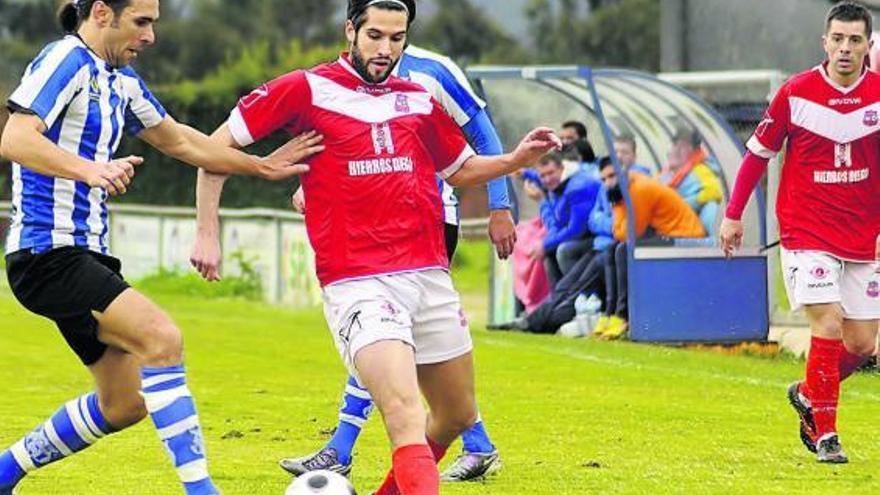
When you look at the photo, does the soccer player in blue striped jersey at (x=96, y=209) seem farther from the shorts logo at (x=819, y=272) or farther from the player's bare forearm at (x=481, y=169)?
the shorts logo at (x=819, y=272)

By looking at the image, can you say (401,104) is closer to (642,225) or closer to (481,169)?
(481,169)

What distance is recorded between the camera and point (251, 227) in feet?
87.0

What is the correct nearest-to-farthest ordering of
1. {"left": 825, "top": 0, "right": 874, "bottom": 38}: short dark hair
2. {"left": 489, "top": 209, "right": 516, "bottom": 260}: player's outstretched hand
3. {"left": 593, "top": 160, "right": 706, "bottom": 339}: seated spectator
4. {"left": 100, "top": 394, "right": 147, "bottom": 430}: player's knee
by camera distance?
{"left": 100, "top": 394, "right": 147, "bottom": 430}: player's knee → {"left": 489, "top": 209, "right": 516, "bottom": 260}: player's outstretched hand → {"left": 825, "top": 0, "right": 874, "bottom": 38}: short dark hair → {"left": 593, "top": 160, "right": 706, "bottom": 339}: seated spectator

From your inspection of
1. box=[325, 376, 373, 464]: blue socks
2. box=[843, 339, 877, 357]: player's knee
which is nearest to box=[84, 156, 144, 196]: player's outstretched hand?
box=[325, 376, 373, 464]: blue socks

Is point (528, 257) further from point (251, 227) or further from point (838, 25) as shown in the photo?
point (838, 25)

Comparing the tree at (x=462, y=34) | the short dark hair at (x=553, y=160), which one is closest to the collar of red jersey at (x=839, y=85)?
the short dark hair at (x=553, y=160)

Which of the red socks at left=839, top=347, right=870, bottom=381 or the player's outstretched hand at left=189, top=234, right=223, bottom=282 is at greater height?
the player's outstretched hand at left=189, top=234, right=223, bottom=282

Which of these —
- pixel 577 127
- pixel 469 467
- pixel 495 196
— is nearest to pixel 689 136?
pixel 577 127

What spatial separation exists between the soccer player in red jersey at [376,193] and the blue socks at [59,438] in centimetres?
97

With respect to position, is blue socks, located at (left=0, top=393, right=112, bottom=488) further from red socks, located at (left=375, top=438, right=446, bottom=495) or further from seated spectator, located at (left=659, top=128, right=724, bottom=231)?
seated spectator, located at (left=659, top=128, right=724, bottom=231)

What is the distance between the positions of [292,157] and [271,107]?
22 centimetres

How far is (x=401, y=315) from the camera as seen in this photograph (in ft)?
26.2

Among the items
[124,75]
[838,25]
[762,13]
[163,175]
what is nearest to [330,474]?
[124,75]

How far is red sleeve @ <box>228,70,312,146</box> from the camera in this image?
8.19 meters
